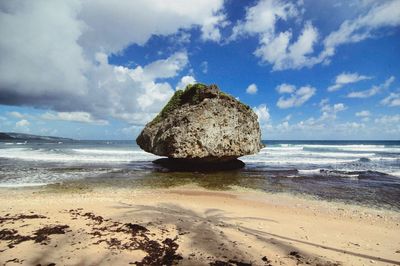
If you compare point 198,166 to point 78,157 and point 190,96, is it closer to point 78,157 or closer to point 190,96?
point 190,96

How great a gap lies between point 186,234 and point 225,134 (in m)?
13.4

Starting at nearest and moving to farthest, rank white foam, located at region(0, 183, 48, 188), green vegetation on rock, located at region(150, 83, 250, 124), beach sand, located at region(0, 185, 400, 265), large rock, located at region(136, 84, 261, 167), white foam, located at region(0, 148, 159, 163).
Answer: beach sand, located at region(0, 185, 400, 265) < white foam, located at region(0, 183, 48, 188) < large rock, located at region(136, 84, 261, 167) < green vegetation on rock, located at region(150, 83, 250, 124) < white foam, located at region(0, 148, 159, 163)

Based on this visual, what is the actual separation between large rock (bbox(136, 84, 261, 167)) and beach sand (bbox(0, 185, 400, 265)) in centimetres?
742

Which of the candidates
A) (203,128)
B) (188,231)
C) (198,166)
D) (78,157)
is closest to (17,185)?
(203,128)

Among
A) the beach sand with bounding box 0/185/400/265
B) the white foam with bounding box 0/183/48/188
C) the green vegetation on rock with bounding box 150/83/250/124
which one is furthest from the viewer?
the green vegetation on rock with bounding box 150/83/250/124

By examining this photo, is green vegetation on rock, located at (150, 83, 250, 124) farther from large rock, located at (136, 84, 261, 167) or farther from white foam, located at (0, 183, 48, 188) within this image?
white foam, located at (0, 183, 48, 188)

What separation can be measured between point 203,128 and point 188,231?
1250cm

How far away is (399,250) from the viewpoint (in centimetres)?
686

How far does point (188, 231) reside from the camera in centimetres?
734

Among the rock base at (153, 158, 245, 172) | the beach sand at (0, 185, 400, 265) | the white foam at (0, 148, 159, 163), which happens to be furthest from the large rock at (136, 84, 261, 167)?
the white foam at (0, 148, 159, 163)

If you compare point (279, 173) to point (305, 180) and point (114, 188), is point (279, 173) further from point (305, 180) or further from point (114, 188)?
point (114, 188)

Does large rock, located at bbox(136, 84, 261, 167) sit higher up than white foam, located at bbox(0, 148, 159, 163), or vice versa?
large rock, located at bbox(136, 84, 261, 167)

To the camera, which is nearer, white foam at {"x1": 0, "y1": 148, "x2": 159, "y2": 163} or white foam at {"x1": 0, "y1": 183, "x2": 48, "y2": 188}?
white foam at {"x1": 0, "y1": 183, "x2": 48, "y2": 188}

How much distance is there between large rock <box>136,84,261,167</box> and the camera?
19.4 m
